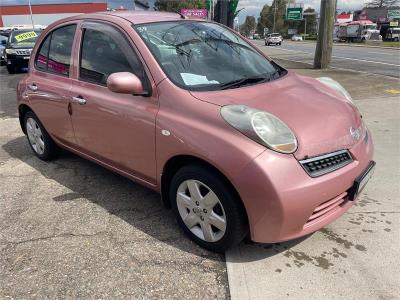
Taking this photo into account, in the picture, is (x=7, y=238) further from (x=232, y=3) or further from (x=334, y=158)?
(x=232, y=3)

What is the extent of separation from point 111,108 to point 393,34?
198 feet

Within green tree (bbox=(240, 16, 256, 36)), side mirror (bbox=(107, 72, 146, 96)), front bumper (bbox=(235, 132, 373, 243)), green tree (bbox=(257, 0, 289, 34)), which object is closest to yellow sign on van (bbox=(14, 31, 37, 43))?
side mirror (bbox=(107, 72, 146, 96))

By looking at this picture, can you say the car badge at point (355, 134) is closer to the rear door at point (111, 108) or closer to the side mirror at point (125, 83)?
the rear door at point (111, 108)

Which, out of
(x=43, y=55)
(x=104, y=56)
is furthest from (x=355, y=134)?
(x=43, y=55)

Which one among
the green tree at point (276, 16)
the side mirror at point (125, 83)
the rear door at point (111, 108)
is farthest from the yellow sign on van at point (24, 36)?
the green tree at point (276, 16)

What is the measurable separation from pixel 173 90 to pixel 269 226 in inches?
47.2

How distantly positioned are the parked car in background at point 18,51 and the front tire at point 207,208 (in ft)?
46.6

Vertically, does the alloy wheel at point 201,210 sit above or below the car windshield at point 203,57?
below

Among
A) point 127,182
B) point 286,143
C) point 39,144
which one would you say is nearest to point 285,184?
point 286,143

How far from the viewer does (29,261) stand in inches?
118

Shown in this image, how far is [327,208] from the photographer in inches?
110

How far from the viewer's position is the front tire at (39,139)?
A: 4836 mm

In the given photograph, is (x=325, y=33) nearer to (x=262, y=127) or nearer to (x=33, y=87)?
(x=33, y=87)

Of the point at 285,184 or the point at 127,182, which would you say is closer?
the point at 285,184
